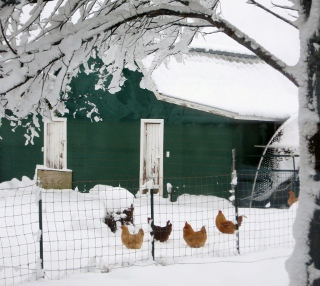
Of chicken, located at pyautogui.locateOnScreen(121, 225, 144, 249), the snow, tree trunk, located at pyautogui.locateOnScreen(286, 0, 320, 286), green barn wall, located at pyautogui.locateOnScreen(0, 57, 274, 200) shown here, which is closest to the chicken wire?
green barn wall, located at pyautogui.locateOnScreen(0, 57, 274, 200)

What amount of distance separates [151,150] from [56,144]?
3.77 metres

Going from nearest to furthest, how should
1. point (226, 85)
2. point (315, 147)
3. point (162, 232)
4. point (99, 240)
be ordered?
point (315, 147)
point (162, 232)
point (99, 240)
point (226, 85)

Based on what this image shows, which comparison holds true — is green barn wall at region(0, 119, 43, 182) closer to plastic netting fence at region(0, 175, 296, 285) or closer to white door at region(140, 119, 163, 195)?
plastic netting fence at region(0, 175, 296, 285)

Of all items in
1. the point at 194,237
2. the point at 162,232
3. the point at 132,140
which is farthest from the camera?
the point at 132,140

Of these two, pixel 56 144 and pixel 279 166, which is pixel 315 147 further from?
pixel 56 144

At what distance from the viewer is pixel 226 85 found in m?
17.1

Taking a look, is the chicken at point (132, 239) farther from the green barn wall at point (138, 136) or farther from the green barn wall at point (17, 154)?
the green barn wall at point (17, 154)

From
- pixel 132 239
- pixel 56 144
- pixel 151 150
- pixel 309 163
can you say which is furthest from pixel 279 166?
pixel 309 163

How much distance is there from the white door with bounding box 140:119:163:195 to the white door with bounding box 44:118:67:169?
3035 mm

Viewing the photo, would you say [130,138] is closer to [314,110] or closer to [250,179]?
[250,179]

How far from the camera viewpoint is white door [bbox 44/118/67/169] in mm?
15688

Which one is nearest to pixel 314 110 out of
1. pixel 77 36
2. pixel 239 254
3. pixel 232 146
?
pixel 77 36

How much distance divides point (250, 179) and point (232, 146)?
1.24m

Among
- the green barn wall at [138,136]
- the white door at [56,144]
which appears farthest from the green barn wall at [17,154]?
the green barn wall at [138,136]
